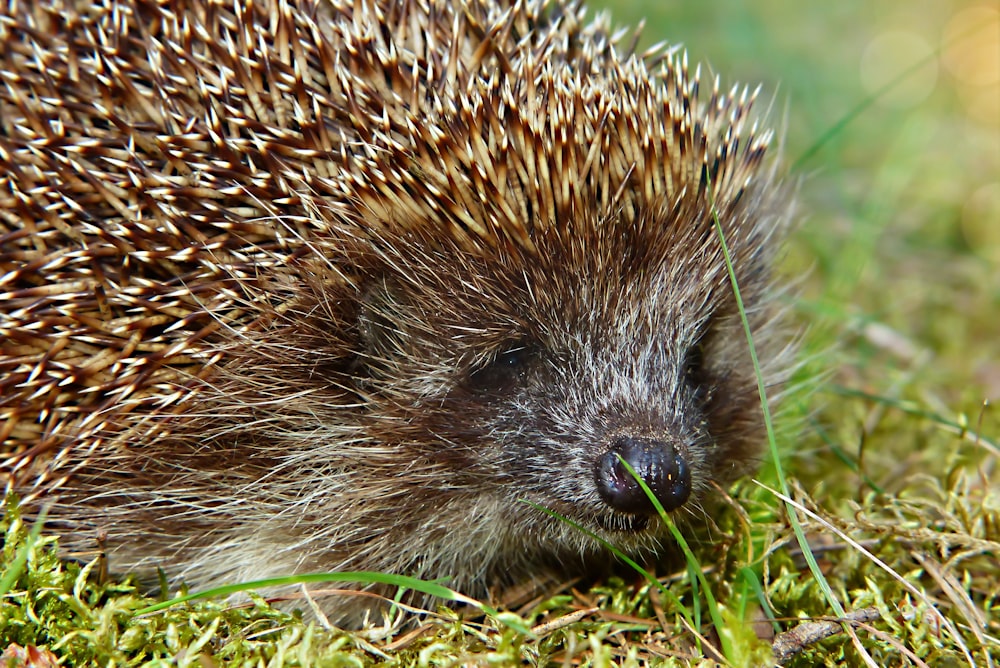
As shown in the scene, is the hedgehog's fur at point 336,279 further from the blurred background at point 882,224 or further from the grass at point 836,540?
the blurred background at point 882,224

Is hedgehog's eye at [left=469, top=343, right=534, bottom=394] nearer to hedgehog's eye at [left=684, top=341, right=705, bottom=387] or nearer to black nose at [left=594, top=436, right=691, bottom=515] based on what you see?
black nose at [left=594, top=436, right=691, bottom=515]

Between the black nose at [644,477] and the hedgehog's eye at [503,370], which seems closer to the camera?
the black nose at [644,477]

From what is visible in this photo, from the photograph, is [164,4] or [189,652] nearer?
[189,652]

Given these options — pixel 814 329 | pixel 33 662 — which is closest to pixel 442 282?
pixel 33 662

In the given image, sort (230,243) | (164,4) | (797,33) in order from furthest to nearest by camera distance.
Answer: (797,33)
(164,4)
(230,243)

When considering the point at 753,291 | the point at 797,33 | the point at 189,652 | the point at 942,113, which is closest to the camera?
the point at 189,652

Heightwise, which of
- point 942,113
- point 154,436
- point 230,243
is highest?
point 942,113

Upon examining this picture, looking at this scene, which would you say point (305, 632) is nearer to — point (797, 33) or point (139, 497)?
point (139, 497)

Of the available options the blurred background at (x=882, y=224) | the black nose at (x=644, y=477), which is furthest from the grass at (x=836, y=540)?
the black nose at (x=644, y=477)
